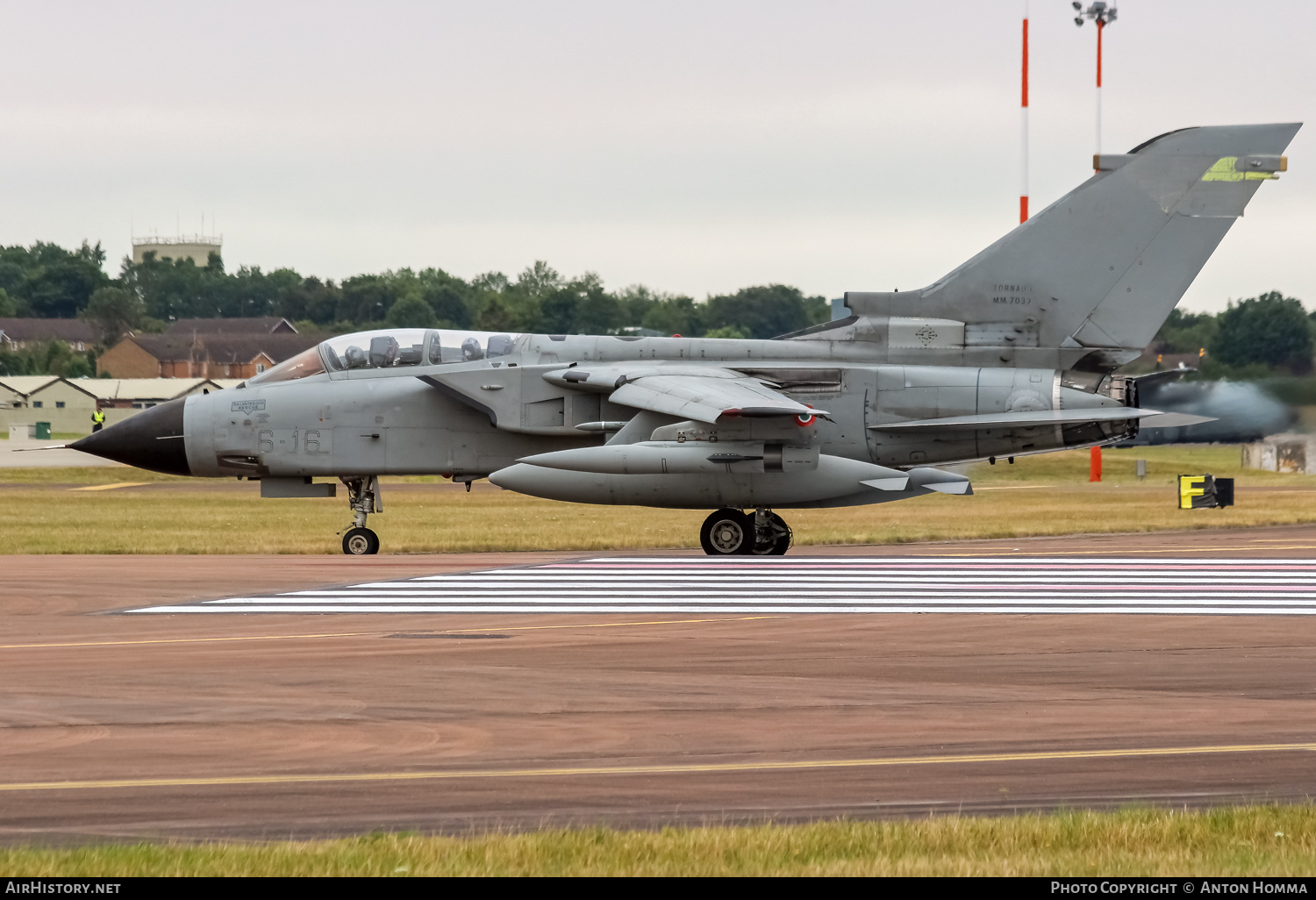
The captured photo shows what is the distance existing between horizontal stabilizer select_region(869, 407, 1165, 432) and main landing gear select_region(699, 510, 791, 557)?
2082mm

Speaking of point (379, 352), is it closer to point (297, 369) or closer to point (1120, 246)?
point (297, 369)

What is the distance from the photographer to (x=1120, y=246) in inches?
756

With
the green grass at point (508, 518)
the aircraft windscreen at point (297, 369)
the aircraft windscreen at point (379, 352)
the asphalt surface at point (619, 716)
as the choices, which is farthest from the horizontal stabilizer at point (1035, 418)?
the aircraft windscreen at point (297, 369)

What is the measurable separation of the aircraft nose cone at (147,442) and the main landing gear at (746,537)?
23.3 ft

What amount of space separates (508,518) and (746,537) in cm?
1031

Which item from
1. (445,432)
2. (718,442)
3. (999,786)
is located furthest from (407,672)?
(445,432)

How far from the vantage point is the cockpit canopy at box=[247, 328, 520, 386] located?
19906 millimetres

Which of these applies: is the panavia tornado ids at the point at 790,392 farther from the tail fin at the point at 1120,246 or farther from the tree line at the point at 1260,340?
the tree line at the point at 1260,340

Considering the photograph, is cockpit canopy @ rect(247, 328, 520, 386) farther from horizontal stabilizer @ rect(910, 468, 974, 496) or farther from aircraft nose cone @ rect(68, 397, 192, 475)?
horizontal stabilizer @ rect(910, 468, 974, 496)

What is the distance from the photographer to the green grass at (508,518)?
2258 centimetres

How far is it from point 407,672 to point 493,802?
335 centimetres

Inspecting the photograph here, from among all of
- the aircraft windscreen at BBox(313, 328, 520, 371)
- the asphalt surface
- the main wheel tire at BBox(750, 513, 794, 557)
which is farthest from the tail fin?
the asphalt surface

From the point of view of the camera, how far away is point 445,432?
1998 cm
